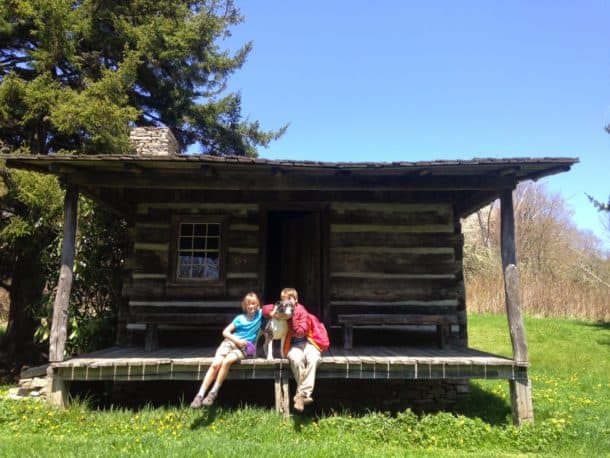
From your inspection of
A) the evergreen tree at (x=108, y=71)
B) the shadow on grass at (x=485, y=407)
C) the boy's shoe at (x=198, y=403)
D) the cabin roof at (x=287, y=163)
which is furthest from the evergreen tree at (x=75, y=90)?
the shadow on grass at (x=485, y=407)

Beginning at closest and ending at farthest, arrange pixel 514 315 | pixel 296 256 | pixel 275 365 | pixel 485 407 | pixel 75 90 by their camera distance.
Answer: pixel 275 365, pixel 514 315, pixel 485 407, pixel 296 256, pixel 75 90

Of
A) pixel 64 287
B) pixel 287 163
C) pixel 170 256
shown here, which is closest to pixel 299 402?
pixel 287 163

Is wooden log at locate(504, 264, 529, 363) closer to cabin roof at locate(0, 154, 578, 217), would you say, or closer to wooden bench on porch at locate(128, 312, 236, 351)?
cabin roof at locate(0, 154, 578, 217)

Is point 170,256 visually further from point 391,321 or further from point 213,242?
point 391,321

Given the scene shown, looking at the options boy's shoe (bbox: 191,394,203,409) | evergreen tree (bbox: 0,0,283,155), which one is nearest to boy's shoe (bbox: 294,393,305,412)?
boy's shoe (bbox: 191,394,203,409)

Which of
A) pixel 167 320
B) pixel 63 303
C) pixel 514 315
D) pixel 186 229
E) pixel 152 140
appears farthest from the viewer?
pixel 152 140

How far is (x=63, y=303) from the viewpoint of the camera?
7.12m

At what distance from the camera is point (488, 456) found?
18.4 feet

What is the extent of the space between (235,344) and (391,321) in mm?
2773

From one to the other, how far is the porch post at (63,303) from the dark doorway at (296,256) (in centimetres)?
373

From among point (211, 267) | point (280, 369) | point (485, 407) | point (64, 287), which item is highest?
point (211, 267)

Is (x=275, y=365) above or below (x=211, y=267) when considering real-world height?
below

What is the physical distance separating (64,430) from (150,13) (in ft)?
36.2

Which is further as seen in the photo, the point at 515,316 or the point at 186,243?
the point at 186,243
